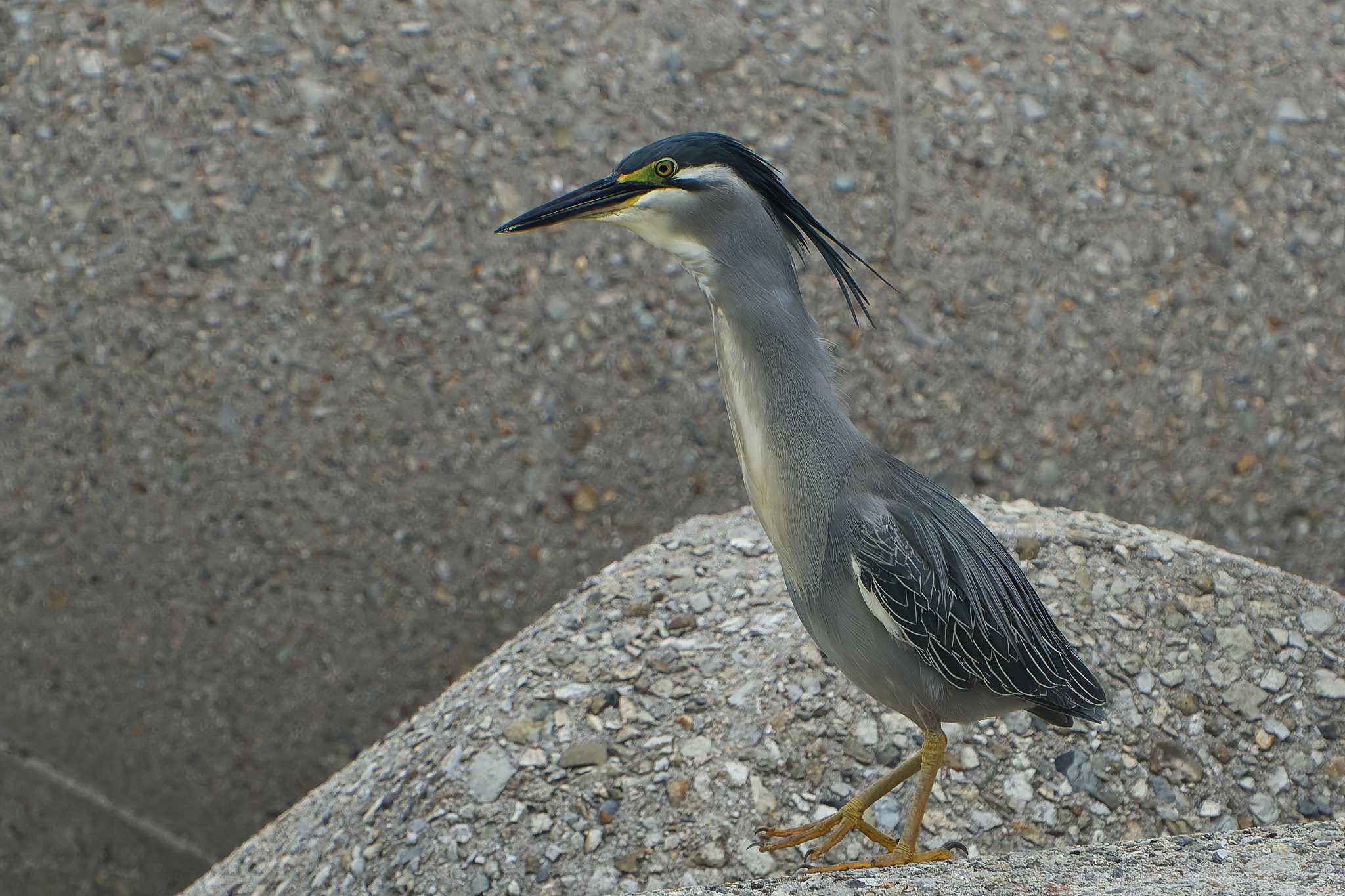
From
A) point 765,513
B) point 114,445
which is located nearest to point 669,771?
point 765,513

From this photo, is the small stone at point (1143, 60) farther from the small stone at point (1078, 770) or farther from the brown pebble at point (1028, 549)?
the small stone at point (1078, 770)

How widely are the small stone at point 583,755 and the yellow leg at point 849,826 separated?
21.3 inches

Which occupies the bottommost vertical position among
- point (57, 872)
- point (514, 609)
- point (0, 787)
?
point (57, 872)

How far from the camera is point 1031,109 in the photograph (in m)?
4.28

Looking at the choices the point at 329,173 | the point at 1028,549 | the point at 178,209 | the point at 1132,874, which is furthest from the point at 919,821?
the point at 178,209

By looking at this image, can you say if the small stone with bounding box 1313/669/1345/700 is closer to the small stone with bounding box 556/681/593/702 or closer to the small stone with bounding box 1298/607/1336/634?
the small stone with bounding box 1298/607/1336/634

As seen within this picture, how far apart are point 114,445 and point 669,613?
2044 mm

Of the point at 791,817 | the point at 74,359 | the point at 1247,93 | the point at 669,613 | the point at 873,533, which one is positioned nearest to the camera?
the point at 873,533

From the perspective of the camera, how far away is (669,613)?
3.08 meters

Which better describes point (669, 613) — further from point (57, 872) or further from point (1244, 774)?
point (57, 872)

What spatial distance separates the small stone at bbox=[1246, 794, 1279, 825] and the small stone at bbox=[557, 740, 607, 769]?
139 cm

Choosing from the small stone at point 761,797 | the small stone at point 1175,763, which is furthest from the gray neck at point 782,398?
the small stone at point 1175,763

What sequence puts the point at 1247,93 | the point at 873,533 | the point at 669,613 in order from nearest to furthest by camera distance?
1. the point at 873,533
2. the point at 669,613
3. the point at 1247,93

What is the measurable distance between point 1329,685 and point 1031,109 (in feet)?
7.44
